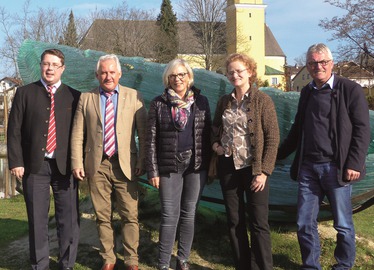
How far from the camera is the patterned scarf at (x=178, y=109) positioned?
12.2ft

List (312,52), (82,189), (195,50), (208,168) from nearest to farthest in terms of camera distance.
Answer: (312,52), (208,168), (82,189), (195,50)

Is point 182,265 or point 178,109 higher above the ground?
point 178,109

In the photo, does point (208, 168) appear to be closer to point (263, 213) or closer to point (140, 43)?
point (263, 213)

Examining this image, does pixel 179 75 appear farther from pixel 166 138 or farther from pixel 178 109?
pixel 166 138

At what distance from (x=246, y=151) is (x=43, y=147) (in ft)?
5.36

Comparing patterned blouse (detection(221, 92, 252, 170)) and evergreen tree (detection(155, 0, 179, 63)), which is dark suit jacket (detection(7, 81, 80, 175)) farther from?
evergreen tree (detection(155, 0, 179, 63))

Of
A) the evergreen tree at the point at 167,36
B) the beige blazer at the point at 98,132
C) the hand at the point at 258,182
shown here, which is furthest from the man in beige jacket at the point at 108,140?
the evergreen tree at the point at 167,36

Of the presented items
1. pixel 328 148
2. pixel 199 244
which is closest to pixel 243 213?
pixel 328 148

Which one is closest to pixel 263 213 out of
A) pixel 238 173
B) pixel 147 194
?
pixel 238 173

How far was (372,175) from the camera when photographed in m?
4.04

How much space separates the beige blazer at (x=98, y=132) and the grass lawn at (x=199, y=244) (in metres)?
1.10

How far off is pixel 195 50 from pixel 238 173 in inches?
1669

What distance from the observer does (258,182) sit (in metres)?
3.57

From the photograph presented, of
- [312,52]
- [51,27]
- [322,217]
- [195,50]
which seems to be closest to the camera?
[312,52]
